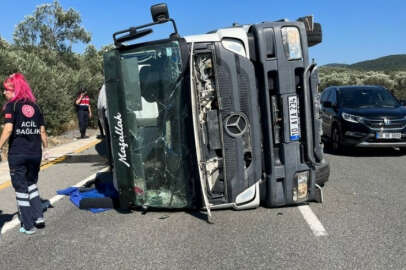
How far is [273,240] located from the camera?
4199 millimetres

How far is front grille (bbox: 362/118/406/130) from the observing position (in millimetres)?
9203

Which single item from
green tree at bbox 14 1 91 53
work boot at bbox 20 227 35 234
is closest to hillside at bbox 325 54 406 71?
green tree at bbox 14 1 91 53

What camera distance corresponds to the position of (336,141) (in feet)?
33.3

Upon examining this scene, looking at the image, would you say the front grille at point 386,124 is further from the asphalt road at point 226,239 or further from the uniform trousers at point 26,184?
the uniform trousers at point 26,184

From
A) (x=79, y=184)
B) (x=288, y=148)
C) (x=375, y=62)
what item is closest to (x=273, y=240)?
(x=288, y=148)

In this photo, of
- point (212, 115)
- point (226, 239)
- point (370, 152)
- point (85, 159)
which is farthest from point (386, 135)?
point (85, 159)

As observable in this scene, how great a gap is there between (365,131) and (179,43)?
6157 millimetres

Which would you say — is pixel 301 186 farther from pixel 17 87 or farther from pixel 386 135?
pixel 386 135

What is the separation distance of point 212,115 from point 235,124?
0.29 metres

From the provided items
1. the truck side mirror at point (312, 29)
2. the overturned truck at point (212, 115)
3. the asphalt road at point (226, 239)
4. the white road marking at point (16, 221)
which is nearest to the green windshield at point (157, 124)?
the overturned truck at point (212, 115)

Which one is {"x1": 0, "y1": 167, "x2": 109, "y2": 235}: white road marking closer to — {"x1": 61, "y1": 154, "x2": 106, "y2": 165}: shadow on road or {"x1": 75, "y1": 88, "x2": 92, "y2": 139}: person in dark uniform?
{"x1": 61, "y1": 154, "x2": 106, "y2": 165}: shadow on road

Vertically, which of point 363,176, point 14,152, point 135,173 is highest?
point 14,152

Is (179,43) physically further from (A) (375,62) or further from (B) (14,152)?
(A) (375,62)

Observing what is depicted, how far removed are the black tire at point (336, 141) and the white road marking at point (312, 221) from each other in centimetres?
508
